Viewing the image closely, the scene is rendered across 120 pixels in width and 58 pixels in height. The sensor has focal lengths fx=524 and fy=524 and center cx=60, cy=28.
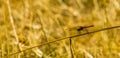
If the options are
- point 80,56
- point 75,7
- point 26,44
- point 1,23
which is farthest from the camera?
point 75,7

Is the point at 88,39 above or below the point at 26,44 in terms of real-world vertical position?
below

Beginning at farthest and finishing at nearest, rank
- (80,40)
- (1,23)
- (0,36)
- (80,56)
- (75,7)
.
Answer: (75,7)
(1,23)
(80,40)
(0,36)
(80,56)

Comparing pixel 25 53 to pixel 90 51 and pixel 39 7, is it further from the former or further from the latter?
pixel 39 7

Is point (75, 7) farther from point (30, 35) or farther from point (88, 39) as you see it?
→ point (30, 35)

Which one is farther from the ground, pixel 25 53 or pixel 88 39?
pixel 25 53

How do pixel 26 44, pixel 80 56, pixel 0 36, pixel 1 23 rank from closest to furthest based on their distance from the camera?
pixel 80 56
pixel 26 44
pixel 0 36
pixel 1 23

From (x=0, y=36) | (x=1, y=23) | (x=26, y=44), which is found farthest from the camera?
(x=1, y=23)

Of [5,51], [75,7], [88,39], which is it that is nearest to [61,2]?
[75,7]

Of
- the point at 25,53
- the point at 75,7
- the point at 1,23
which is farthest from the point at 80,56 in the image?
the point at 75,7

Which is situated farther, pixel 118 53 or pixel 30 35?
pixel 30 35
